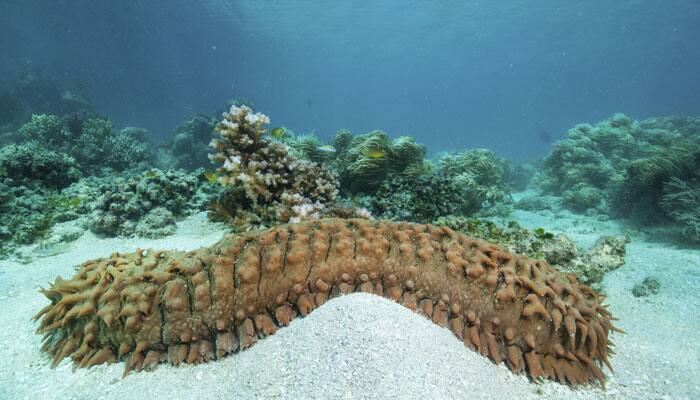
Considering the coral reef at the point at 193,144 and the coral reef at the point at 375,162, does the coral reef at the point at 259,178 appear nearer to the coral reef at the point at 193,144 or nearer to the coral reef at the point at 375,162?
the coral reef at the point at 375,162

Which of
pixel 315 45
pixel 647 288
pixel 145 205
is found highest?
pixel 315 45

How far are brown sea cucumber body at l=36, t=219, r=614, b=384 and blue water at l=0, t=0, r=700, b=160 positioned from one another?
77.1 ft

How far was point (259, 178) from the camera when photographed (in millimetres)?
4363

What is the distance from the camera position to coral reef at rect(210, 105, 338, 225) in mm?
4289

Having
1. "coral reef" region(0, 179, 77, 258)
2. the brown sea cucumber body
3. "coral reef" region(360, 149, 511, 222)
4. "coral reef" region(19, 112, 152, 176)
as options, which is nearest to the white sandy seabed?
the brown sea cucumber body

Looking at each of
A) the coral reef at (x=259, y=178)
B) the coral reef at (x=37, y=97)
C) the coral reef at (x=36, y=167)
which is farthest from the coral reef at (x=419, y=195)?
the coral reef at (x=37, y=97)

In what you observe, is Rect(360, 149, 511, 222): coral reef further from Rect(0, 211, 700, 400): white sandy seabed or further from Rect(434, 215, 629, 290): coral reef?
Rect(0, 211, 700, 400): white sandy seabed

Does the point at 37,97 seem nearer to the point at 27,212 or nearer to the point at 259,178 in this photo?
the point at 27,212

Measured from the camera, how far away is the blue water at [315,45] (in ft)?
138

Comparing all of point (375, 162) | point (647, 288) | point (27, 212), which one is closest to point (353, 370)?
point (647, 288)

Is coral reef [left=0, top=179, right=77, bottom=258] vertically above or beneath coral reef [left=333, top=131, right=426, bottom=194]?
beneath

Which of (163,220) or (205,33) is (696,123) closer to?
(163,220)

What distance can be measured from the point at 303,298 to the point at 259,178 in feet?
8.07

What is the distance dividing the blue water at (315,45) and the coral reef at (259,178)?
20931 mm
